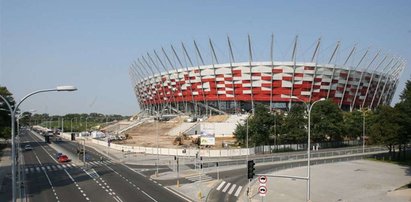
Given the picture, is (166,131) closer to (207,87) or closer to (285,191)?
(207,87)

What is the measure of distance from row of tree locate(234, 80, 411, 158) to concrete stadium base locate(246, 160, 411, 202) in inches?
228

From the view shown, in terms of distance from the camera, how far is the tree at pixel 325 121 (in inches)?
3462

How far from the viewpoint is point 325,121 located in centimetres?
8806

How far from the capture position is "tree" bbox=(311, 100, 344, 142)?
289ft

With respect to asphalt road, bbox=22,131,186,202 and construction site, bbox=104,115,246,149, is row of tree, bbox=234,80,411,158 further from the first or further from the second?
asphalt road, bbox=22,131,186,202

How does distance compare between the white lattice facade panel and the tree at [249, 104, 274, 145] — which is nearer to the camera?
the tree at [249, 104, 274, 145]

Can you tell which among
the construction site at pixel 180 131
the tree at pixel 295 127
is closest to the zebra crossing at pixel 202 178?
the tree at pixel 295 127

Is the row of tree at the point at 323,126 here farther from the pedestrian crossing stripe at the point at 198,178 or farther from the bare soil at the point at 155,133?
the pedestrian crossing stripe at the point at 198,178

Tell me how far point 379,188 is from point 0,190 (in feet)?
132

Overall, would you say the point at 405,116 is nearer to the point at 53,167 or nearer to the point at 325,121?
the point at 325,121

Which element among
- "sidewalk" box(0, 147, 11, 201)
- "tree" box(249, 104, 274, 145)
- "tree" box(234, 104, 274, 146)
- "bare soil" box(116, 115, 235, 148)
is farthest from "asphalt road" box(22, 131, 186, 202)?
"bare soil" box(116, 115, 235, 148)

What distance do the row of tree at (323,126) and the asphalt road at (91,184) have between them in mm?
27474

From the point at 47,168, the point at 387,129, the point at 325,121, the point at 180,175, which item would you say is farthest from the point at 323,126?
the point at 47,168

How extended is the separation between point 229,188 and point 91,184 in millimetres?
15681
